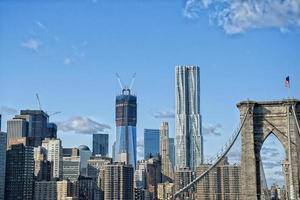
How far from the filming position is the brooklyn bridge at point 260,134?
55.5 m

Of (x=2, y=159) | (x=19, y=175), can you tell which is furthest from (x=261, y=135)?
(x=19, y=175)

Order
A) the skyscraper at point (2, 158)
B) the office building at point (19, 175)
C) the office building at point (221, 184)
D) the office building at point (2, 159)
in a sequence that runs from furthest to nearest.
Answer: the office building at point (19, 175), the skyscraper at point (2, 158), the office building at point (2, 159), the office building at point (221, 184)

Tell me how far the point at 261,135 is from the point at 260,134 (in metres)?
0.15

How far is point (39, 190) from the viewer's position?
192 m

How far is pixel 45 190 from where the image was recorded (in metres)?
192

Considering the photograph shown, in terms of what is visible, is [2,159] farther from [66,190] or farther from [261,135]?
[261,135]

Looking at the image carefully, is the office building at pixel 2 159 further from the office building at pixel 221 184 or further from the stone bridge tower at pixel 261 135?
the stone bridge tower at pixel 261 135

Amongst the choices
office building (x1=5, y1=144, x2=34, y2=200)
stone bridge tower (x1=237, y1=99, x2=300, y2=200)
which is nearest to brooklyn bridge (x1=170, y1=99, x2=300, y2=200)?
stone bridge tower (x1=237, y1=99, x2=300, y2=200)

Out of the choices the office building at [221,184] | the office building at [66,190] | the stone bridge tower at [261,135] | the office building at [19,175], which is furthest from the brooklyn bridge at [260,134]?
the office building at [19,175]

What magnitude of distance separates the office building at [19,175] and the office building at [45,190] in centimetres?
196

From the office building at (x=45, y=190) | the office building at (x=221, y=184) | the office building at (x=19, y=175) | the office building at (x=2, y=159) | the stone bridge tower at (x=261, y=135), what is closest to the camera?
the stone bridge tower at (x=261, y=135)

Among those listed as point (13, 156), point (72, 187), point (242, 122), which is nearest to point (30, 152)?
point (13, 156)

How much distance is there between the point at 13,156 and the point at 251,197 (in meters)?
151

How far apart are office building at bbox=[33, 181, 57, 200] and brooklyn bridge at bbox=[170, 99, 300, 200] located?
139306mm
